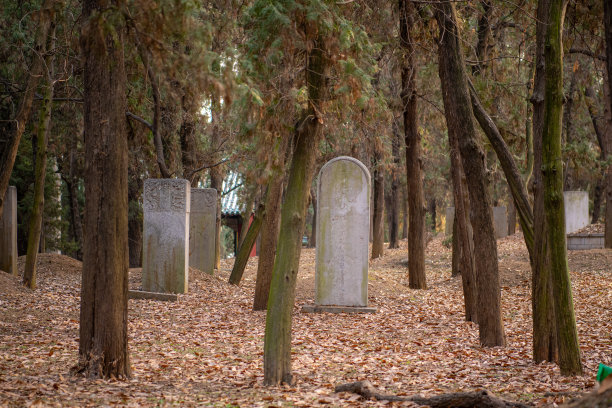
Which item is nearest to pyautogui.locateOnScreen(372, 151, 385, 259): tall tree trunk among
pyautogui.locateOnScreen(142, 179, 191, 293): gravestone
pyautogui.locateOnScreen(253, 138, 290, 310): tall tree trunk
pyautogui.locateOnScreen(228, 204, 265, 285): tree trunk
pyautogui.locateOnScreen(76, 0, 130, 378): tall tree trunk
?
pyautogui.locateOnScreen(228, 204, 265, 285): tree trunk

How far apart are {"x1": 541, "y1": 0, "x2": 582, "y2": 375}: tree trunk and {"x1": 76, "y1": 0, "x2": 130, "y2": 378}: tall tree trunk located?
13.4ft

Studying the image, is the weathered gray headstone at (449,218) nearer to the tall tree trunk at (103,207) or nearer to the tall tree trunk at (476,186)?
the tall tree trunk at (476,186)

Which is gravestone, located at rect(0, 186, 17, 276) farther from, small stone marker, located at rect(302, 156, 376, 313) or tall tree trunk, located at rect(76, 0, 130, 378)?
tall tree trunk, located at rect(76, 0, 130, 378)

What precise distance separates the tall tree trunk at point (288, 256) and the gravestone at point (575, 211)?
1721cm

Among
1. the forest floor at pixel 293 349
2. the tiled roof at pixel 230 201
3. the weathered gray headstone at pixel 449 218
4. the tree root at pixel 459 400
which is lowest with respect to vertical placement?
the forest floor at pixel 293 349

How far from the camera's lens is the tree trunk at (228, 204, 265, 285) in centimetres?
1368

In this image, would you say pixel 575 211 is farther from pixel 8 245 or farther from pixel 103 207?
pixel 103 207

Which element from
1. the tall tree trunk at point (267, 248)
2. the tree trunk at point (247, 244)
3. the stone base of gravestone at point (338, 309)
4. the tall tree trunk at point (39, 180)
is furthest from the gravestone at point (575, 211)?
the tall tree trunk at point (39, 180)

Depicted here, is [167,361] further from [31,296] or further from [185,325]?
[31,296]

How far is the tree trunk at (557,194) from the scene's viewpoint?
6027mm

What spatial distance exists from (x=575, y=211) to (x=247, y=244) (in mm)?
12796

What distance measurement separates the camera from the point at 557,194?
6035mm

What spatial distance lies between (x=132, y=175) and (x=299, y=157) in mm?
13919

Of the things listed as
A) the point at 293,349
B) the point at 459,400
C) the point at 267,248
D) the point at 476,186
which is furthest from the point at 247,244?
the point at 459,400
